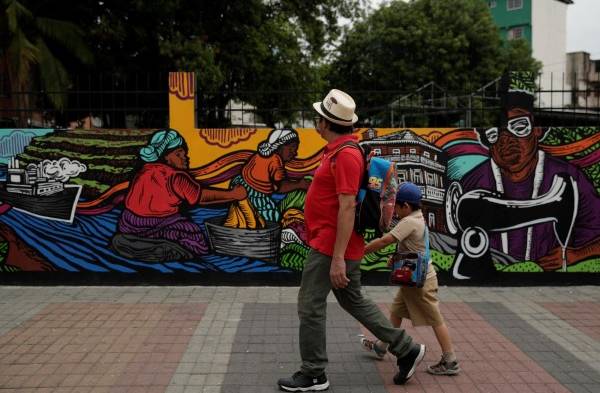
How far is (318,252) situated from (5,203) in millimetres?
4451

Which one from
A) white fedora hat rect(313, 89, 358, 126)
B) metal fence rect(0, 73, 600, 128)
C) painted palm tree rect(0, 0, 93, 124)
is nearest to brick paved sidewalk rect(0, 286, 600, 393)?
white fedora hat rect(313, 89, 358, 126)

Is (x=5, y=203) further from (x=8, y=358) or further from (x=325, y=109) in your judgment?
(x=325, y=109)

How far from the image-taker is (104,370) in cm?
436

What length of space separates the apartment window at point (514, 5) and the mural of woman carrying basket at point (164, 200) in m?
49.5

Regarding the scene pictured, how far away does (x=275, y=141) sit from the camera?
6.60 m

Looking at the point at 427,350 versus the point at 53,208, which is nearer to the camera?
the point at 427,350

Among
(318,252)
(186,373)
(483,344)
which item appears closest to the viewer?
(318,252)

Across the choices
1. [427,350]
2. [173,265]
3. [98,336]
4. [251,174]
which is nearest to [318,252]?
[427,350]

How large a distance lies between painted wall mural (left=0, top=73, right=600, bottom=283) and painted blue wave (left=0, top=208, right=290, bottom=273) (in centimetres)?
2

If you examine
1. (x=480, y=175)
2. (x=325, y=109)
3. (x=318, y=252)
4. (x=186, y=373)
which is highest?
(x=325, y=109)

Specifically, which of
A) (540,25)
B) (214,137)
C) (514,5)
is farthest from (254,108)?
(514,5)

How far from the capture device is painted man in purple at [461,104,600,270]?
6613mm

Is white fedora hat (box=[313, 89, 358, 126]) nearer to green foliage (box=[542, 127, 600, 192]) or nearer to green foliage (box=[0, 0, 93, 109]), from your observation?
green foliage (box=[542, 127, 600, 192])

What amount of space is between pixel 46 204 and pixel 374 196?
4.37 metres
